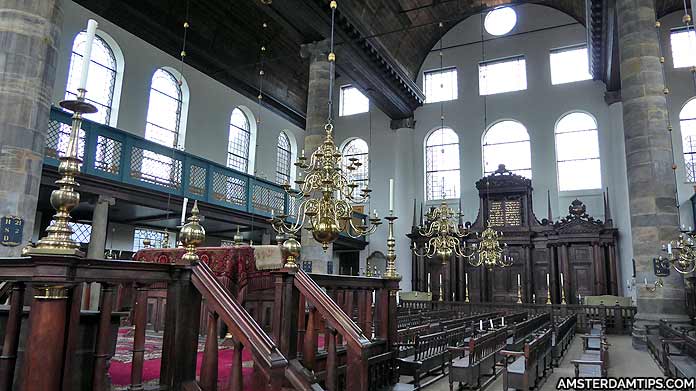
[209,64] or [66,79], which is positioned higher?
[209,64]

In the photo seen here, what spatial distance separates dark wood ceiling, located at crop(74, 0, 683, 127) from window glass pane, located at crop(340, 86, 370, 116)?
1.76 meters

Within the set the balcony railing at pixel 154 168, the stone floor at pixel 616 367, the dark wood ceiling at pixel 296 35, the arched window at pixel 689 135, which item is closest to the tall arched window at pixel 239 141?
the dark wood ceiling at pixel 296 35

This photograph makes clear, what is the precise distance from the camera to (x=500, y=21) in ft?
65.8

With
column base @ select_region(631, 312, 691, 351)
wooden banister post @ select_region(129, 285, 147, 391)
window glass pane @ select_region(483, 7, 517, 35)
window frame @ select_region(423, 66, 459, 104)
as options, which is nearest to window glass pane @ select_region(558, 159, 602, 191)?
window frame @ select_region(423, 66, 459, 104)

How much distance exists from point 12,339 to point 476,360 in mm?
4631

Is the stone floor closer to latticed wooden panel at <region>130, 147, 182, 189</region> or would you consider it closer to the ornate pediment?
the ornate pediment

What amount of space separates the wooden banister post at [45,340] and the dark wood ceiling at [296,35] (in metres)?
12.0

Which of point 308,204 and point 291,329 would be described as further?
point 308,204

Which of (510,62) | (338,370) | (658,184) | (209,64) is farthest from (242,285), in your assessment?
(510,62)

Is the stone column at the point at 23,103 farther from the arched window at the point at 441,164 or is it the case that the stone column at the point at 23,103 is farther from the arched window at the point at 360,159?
the arched window at the point at 441,164

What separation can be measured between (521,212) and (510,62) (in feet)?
21.1

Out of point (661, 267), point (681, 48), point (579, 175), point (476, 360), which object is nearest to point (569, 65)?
point (681, 48)

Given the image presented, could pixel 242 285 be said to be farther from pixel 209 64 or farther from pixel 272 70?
pixel 272 70

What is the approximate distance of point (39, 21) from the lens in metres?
6.84
